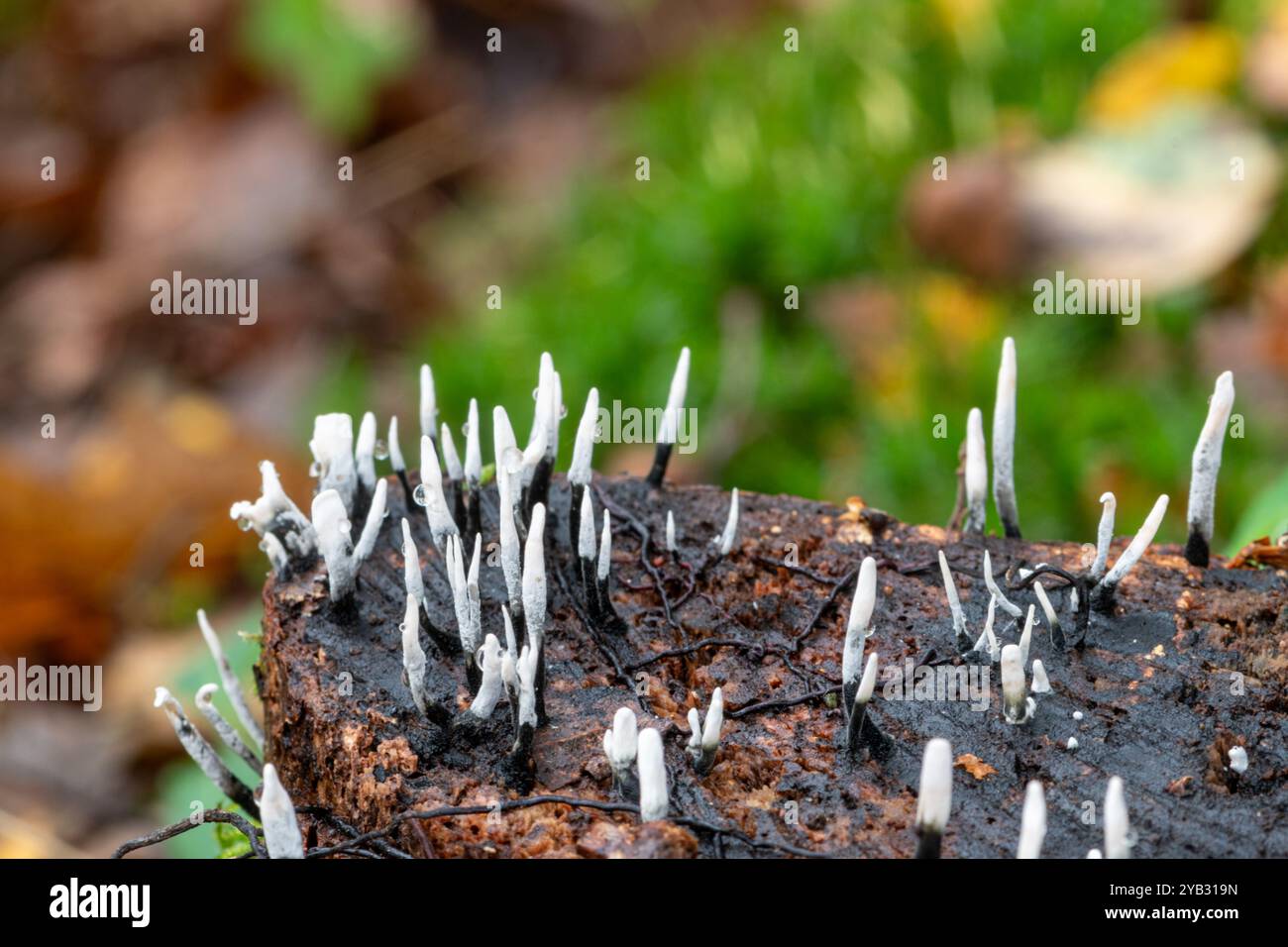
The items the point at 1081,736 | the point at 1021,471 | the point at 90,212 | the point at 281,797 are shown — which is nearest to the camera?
the point at 281,797

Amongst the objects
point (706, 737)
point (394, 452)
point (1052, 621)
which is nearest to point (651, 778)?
point (706, 737)

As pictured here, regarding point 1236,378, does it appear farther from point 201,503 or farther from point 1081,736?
point 201,503

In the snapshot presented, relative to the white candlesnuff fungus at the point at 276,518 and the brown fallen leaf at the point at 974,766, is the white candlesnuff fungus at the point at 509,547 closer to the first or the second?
the white candlesnuff fungus at the point at 276,518

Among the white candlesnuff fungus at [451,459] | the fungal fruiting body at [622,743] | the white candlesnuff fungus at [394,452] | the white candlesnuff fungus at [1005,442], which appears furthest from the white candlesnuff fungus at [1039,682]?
the white candlesnuff fungus at [394,452]

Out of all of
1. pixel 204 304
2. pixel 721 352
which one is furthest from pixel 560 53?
pixel 721 352

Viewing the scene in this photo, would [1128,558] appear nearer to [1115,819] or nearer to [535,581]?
[1115,819]

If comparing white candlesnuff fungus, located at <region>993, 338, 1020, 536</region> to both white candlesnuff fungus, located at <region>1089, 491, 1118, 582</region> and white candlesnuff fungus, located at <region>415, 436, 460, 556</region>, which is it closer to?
white candlesnuff fungus, located at <region>1089, 491, 1118, 582</region>

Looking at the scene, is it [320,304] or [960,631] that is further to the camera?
[320,304]
